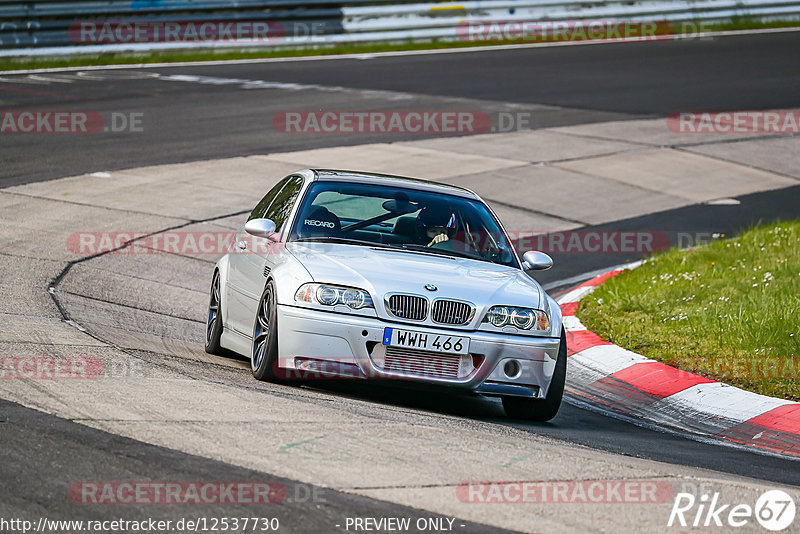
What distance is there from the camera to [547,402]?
24.6 feet

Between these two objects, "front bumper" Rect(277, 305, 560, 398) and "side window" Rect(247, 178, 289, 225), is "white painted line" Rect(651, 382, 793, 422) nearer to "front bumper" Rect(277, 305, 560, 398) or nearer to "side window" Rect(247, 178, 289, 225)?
"front bumper" Rect(277, 305, 560, 398)

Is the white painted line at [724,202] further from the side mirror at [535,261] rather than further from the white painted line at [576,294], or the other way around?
the side mirror at [535,261]

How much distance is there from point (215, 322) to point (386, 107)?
12876 millimetres

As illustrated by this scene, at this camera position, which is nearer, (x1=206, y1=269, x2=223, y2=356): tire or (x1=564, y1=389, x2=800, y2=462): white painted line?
(x1=564, y1=389, x2=800, y2=462): white painted line

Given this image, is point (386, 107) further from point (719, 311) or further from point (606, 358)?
point (606, 358)

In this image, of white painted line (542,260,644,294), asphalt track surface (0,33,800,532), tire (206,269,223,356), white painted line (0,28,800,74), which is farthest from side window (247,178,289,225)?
white painted line (0,28,800,74)

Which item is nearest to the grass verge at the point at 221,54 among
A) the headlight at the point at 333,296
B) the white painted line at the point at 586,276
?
the white painted line at the point at 586,276

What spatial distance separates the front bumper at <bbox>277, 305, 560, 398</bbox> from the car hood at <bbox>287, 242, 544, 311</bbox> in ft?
0.68

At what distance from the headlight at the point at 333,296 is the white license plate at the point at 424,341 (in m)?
0.22

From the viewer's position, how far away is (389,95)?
22.5 metres

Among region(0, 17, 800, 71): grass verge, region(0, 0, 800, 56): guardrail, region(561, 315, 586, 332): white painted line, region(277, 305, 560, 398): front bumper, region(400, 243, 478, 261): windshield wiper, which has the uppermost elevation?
region(0, 0, 800, 56): guardrail

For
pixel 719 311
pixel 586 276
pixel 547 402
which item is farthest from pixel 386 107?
pixel 547 402

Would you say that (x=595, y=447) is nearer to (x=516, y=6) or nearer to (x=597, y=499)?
(x=597, y=499)

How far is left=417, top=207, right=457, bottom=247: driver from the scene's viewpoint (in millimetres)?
8281
